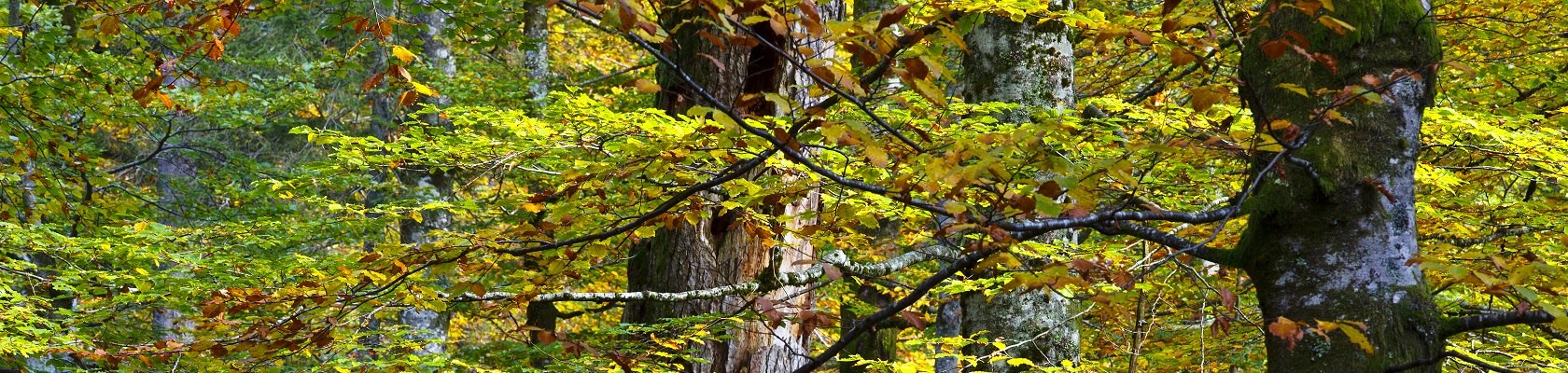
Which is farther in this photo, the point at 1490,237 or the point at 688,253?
the point at 1490,237

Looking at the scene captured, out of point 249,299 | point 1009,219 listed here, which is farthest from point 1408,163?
point 249,299

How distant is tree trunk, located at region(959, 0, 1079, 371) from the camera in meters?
5.46

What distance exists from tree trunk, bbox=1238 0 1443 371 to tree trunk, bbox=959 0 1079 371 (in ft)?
7.67

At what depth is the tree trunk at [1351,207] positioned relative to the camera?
2854 mm

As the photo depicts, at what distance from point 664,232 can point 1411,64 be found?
3566 millimetres

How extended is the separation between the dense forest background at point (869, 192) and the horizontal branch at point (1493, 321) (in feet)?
0.04

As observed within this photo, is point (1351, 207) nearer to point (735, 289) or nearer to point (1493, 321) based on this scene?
point (1493, 321)

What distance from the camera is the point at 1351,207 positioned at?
2.92 m

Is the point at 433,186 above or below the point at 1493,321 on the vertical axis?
above

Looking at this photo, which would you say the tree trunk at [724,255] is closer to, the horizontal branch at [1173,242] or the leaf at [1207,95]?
the horizontal branch at [1173,242]

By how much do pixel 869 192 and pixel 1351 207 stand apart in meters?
1.53

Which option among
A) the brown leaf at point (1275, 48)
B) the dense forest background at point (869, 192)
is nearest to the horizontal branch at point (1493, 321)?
the dense forest background at point (869, 192)

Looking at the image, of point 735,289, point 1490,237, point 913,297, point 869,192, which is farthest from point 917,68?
point 1490,237

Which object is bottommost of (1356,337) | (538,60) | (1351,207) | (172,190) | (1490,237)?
(1356,337)
